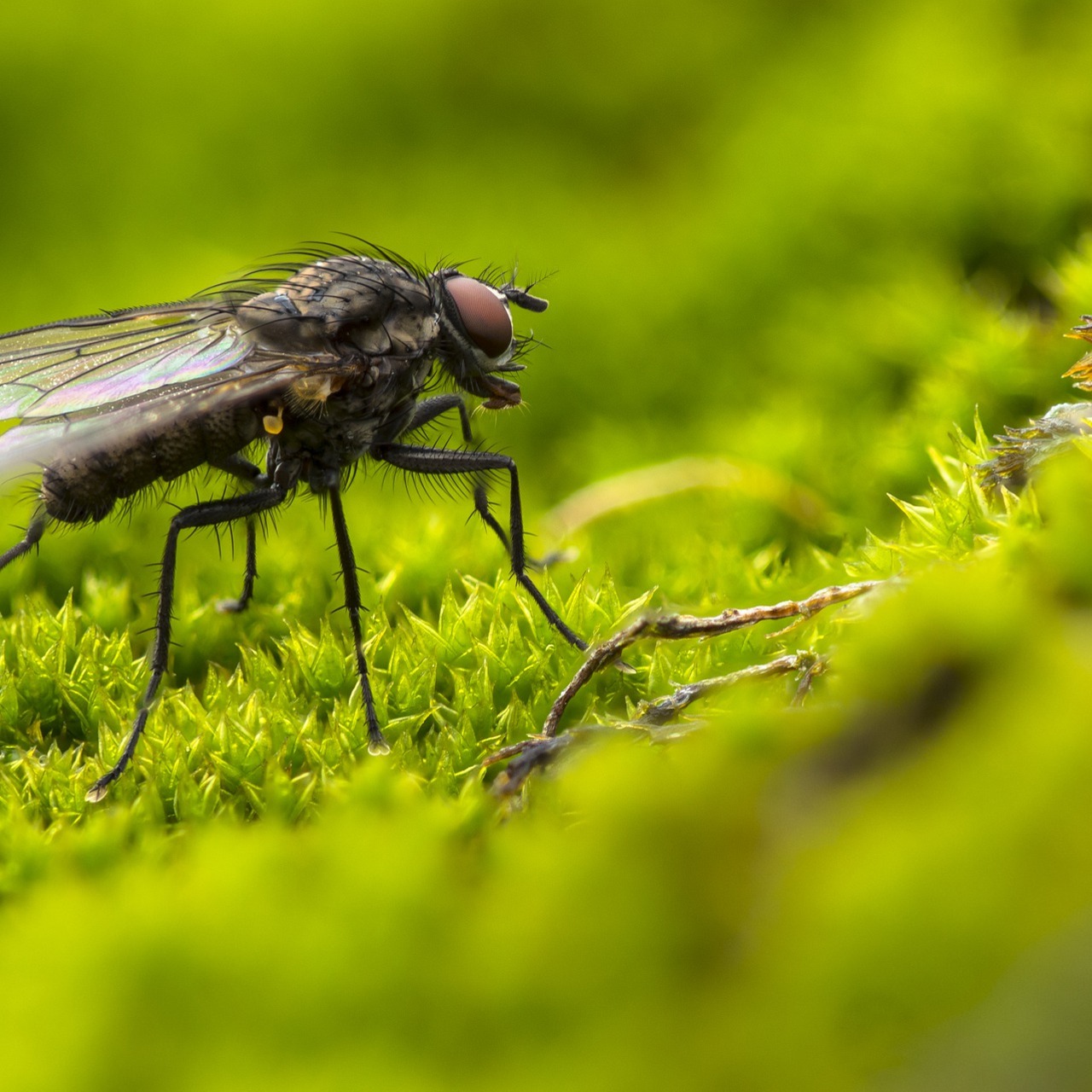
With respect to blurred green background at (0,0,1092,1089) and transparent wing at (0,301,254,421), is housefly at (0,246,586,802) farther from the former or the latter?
blurred green background at (0,0,1092,1089)

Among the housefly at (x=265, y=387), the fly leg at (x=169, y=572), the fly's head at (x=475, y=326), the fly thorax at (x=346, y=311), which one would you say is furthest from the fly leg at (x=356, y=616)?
the fly's head at (x=475, y=326)

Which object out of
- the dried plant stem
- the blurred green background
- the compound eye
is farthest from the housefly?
the dried plant stem

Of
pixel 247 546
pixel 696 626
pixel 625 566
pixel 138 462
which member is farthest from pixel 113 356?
pixel 696 626

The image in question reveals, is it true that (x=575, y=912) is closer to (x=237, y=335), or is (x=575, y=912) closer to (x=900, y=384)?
(x=237, y=335)

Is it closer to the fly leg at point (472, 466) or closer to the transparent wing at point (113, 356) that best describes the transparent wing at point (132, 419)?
the transparent wing at point (113, 356)

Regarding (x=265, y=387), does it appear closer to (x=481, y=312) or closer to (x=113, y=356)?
(x=113, y=356)

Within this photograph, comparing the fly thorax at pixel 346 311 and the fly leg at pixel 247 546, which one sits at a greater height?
the fly thorax at pixel 346 311
